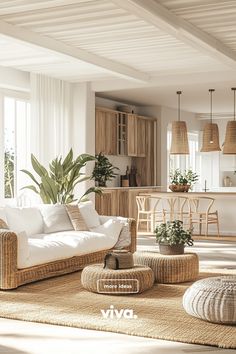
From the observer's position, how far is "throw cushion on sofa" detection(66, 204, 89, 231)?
24.2ft

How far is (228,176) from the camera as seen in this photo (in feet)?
53.4

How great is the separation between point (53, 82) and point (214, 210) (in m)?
3.74

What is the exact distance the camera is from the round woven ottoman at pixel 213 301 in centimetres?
439

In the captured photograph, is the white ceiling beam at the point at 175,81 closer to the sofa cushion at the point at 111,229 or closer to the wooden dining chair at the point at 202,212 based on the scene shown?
the wooden dining chair at the point at 202,212

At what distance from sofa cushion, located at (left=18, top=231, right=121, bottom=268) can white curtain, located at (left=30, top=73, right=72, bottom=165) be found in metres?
2.69

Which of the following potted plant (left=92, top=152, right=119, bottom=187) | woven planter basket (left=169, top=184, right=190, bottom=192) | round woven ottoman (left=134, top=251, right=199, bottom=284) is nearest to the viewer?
round woven ottoman (left=134, top=251, right=199, bottom=284)

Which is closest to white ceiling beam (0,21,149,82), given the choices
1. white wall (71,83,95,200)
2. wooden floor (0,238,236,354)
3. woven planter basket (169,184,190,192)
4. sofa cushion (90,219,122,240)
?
white wall (71,83,95,200)

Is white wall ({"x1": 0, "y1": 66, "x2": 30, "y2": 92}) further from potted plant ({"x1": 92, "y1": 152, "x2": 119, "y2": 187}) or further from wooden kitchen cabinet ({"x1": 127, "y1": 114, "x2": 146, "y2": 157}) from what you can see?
wooden kitchen cabinet ({"x1": 127, "y1": 114, "x2": 146, "y2": 157})

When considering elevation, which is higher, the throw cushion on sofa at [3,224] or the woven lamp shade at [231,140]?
the woven lamp shade at [231,140]

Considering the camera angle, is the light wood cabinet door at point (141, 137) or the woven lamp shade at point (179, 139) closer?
the woven lamp shade at point (179, 139)

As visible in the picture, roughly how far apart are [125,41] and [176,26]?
1.31 m

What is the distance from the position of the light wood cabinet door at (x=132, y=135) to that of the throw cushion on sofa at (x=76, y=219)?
5.29m

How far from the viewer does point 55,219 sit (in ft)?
24.0

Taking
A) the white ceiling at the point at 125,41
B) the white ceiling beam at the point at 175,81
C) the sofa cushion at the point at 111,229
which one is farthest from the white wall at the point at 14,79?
the sofa cushion at the point at 111,229
